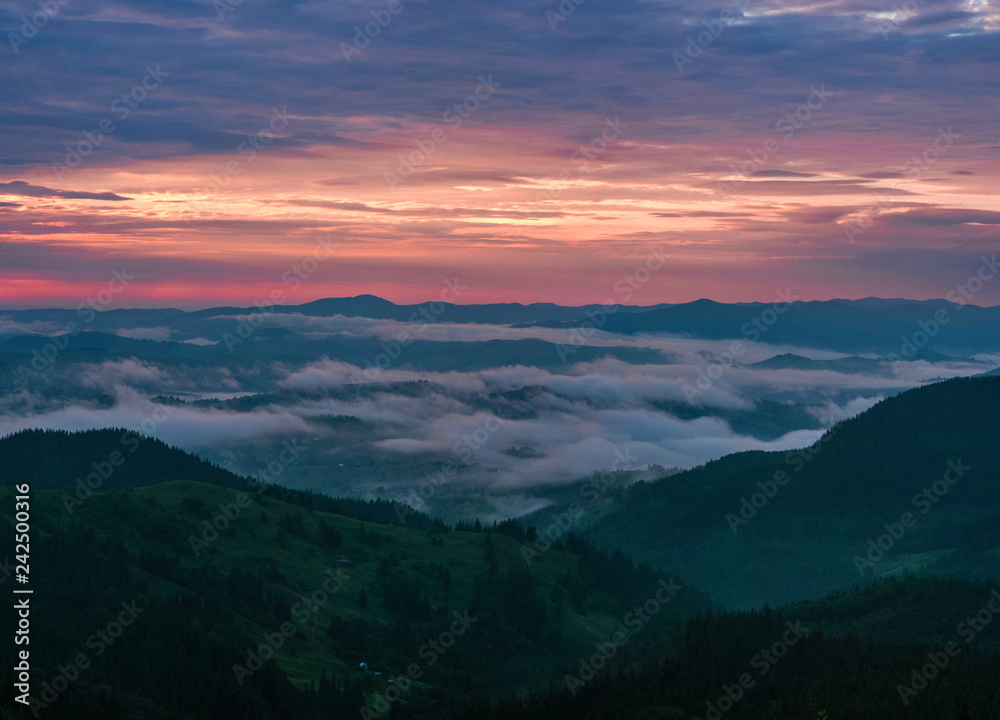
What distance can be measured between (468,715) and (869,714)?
6514 centimetres

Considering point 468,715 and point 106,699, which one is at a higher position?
point 106,699

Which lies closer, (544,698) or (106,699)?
(106,699)

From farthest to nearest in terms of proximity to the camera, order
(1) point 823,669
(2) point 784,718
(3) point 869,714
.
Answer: (1) point 823,669
(2) point 784,718
(3) point 869,714

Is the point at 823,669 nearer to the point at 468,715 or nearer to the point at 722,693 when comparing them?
the point at 722,693

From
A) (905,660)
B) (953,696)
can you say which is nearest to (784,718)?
(953,696)

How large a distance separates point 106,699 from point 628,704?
286 ft

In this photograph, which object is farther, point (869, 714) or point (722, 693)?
point (722, 693)

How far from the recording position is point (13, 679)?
168m

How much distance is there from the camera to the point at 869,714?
526ft

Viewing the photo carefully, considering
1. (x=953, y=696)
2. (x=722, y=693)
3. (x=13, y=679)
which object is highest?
(x=13, y=679)

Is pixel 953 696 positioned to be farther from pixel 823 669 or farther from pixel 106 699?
pixel 106 699

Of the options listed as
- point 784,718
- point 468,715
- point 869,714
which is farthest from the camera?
point 468,715

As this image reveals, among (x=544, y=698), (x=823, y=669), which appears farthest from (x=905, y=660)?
(x=544, y=698)

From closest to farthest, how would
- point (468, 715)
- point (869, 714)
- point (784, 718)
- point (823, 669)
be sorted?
1. point (869, 714)
2. point (784, 718)
3. point (468, 715)
4. point (823, 669)
